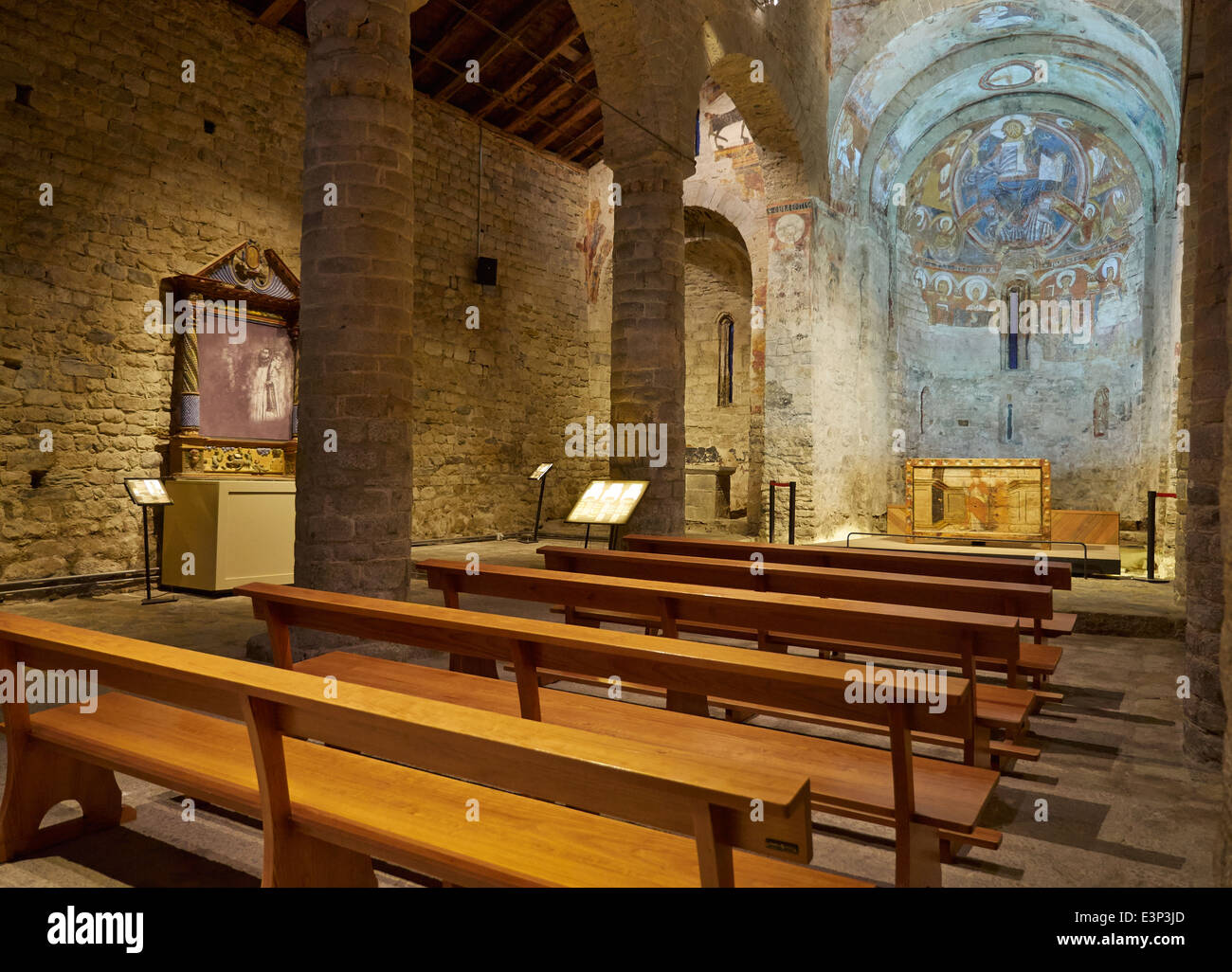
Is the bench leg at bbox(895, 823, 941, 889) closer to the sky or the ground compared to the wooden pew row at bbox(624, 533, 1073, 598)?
closer to the ground

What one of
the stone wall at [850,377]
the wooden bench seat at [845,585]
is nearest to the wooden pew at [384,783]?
the wooden bench seat at [845,585]

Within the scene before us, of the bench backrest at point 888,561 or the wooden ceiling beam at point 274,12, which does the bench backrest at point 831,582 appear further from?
the wooden ceiling beam at point 274,12

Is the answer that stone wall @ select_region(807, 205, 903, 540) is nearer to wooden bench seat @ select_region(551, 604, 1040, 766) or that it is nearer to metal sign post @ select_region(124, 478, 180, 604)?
metal sign post @ select_region(124, 478, 180, 604)

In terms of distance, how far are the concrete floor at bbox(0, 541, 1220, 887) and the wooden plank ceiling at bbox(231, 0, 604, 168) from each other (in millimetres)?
7844

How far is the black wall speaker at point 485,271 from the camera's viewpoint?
11.6 m

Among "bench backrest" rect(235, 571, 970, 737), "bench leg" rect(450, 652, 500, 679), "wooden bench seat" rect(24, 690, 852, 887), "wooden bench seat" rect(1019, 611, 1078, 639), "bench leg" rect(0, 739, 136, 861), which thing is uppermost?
"bench backrest" rect(235, 571, 970, 737)

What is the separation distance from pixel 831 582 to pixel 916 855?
1.89 metres

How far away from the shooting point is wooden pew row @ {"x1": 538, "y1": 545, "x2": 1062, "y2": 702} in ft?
11.3

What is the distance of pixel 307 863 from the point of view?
1958mm

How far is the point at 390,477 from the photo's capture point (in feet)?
15.4

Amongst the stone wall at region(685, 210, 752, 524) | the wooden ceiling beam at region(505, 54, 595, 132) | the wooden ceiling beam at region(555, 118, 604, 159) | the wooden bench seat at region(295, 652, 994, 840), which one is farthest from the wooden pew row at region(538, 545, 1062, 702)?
the stone wall at region(685, 210, 752, 524)

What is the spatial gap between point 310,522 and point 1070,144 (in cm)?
1675
